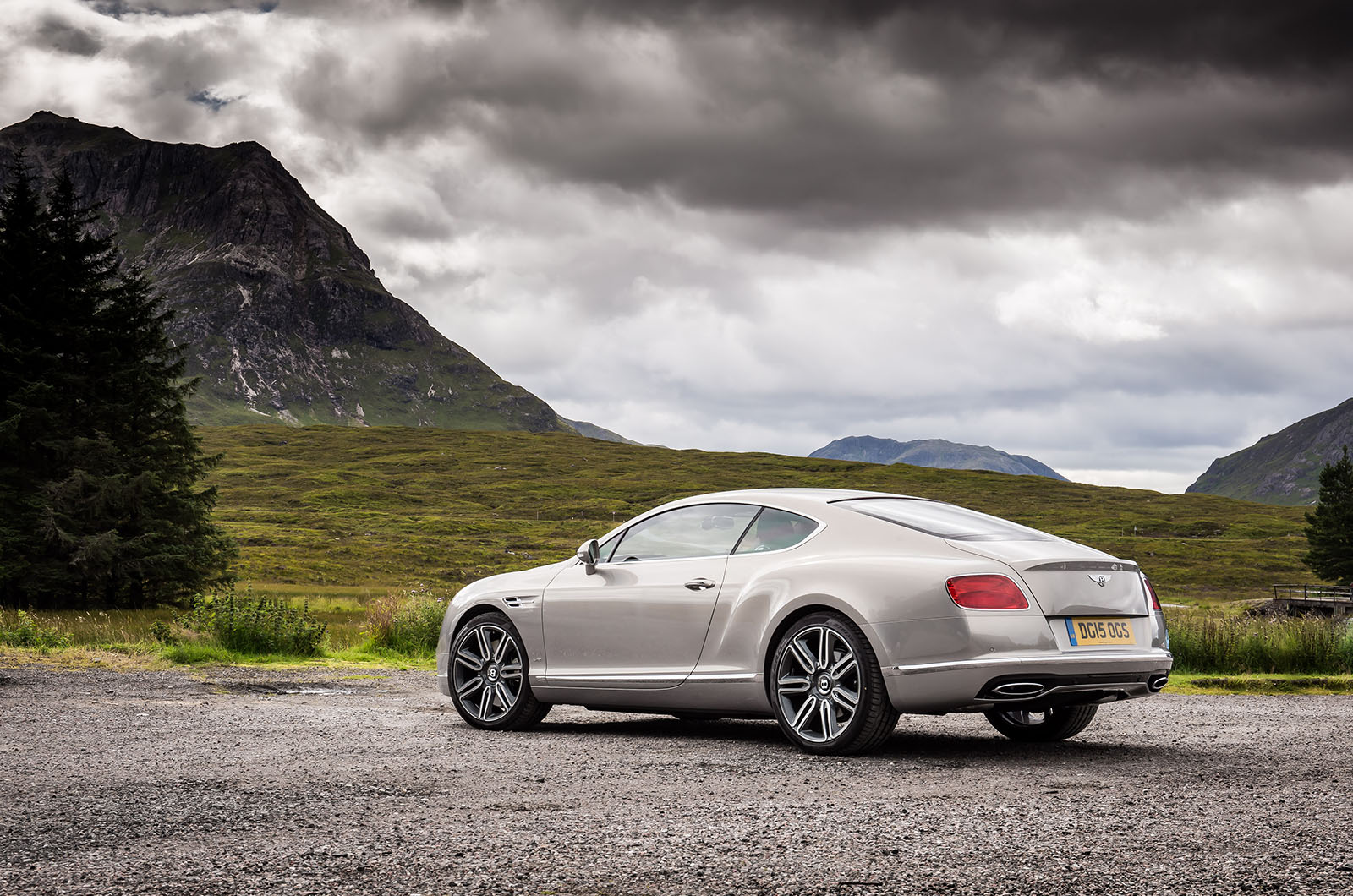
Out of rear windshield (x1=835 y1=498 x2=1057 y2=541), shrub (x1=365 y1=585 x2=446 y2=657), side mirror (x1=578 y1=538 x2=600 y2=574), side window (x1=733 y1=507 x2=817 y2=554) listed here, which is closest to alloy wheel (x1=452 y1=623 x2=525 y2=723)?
side mirror (x1=578 y1=538 x2=600 y2=574)

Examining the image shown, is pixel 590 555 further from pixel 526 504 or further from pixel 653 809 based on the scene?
pixel 526 504

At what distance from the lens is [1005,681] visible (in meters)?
6.37

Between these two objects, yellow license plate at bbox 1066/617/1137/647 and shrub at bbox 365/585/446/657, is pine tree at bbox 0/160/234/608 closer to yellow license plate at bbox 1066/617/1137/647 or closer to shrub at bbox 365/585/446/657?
shrub at bbox 365/585/446/657

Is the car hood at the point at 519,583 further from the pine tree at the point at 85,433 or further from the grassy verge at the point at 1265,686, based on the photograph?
the pine tree at the point at 85,433

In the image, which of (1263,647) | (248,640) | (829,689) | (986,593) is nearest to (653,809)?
(829,689)

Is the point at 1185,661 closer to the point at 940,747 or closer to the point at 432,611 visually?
the point at 940,747

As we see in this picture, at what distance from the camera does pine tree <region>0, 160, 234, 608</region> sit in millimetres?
31109

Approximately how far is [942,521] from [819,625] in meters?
1.18

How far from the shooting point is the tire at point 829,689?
662 centimetres

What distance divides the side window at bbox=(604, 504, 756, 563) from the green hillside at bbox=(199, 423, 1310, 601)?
199 feet

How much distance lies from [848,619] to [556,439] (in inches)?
7352

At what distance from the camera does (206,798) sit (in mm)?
5348

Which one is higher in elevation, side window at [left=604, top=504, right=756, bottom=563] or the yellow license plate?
side window at [left=604, top=504, right=756, bottom=563]

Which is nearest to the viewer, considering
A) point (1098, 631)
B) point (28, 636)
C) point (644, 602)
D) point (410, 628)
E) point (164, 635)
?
point (1098, 631)
